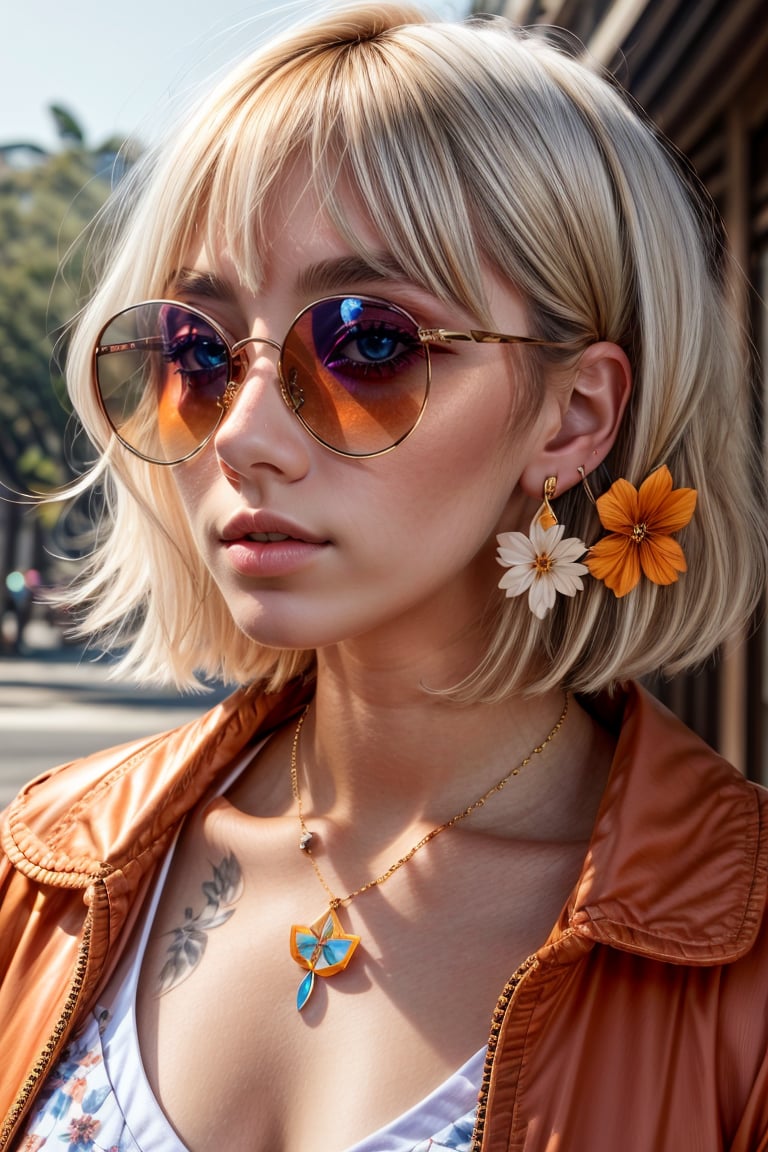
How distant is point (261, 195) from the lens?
122 centimetres

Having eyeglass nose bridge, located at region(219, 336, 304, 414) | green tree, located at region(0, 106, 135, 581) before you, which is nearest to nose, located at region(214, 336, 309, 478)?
eyeglass nose bridge, located at region(219, 336, 304, 414)

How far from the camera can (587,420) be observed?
1.37 metres

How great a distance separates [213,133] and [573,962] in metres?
0.96

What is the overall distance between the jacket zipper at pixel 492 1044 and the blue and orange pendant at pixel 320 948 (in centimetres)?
24

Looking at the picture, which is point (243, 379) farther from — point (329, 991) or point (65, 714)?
point (65, 714)

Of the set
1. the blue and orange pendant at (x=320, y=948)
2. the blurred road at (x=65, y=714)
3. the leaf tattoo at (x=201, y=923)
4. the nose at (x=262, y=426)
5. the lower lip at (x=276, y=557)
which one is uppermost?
the nose at (x=262, y=426)

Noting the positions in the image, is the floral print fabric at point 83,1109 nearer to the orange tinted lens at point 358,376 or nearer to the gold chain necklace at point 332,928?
the gold chain necklace at point 332,928

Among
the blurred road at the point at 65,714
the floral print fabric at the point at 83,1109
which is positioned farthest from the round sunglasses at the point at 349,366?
the blurred road at the point at 65,714

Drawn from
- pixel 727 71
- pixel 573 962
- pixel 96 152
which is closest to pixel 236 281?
pixel 573 962

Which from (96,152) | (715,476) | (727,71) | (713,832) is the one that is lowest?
(96,152)

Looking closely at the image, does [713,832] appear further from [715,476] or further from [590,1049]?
[715,476]

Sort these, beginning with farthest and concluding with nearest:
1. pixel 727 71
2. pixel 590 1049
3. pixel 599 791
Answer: pixel 727 71 < pixel 599 791 < pixel 590 1049

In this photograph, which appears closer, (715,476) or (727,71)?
(715,476)

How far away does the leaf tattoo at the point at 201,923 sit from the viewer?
137 cm
